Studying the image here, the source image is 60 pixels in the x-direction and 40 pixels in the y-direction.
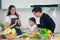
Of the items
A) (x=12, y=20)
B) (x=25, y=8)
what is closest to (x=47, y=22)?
(x=12, y=20)

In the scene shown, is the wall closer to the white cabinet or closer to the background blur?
the background blur

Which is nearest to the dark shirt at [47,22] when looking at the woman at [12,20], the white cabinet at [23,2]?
the woman at [12,20]

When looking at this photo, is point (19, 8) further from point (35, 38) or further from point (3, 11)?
point (35, 38)

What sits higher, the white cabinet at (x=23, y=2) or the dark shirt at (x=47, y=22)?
the white cabinet at (x=23, y=2)

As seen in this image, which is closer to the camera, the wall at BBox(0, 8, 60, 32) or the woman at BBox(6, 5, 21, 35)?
the woman at BBox(6, 5, 21, 35)

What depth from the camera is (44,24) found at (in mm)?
3072

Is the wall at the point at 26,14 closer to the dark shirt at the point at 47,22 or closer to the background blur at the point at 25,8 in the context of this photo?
the background blur at the point at 25,8

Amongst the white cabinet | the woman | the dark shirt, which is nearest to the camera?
the dark shirt

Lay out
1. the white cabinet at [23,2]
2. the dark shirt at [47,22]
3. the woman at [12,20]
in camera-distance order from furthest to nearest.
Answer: the white cabinet at [23,2]
the woman at [12,20]
the dark shirt at [47,22]

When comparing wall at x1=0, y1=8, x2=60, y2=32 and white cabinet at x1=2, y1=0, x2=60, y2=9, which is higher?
white cabinet at x1=2, y1=0, x2=60, y2=9

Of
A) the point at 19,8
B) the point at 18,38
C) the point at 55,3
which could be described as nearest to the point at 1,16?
the point at 19,8

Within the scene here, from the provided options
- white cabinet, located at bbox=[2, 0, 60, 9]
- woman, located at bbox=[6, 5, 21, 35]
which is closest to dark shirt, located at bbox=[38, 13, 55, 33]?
woman, located at bbox=[6, 5, 21, 35]

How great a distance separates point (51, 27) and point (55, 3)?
1.95 m

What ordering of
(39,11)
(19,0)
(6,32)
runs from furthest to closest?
(19,0) → (39,11) → (6,32)
